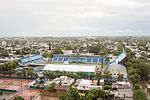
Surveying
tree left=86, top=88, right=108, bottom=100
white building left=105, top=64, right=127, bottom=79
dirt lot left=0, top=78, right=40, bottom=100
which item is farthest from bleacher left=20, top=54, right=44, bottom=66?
tree left=86, top=88, right=108, bottom=100

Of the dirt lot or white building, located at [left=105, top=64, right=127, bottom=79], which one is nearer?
the dirt lot

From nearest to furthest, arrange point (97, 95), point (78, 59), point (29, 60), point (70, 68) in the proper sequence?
point (97, 95), point (70, 68), point (29, 60), point (78, 59)

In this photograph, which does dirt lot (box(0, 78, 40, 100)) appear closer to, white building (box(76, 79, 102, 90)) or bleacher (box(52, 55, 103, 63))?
white building (box(76, 79, 102, 90))

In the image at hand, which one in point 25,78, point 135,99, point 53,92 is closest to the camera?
point 135,99

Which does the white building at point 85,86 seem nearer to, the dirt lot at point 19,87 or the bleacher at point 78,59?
the dirt lot at point 19,87

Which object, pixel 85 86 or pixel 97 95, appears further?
pixel 85 86

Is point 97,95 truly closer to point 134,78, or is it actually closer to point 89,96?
point 89,96

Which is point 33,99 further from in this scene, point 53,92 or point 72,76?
point 72,76

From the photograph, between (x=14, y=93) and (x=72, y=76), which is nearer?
(x=14, y=93)

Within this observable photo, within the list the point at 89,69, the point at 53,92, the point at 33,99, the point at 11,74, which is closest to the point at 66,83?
the point at 53,92

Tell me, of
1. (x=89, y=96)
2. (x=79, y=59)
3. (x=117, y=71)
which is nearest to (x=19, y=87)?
(x=89, y=96)

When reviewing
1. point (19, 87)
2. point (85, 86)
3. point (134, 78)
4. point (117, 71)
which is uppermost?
point (134, 78)
